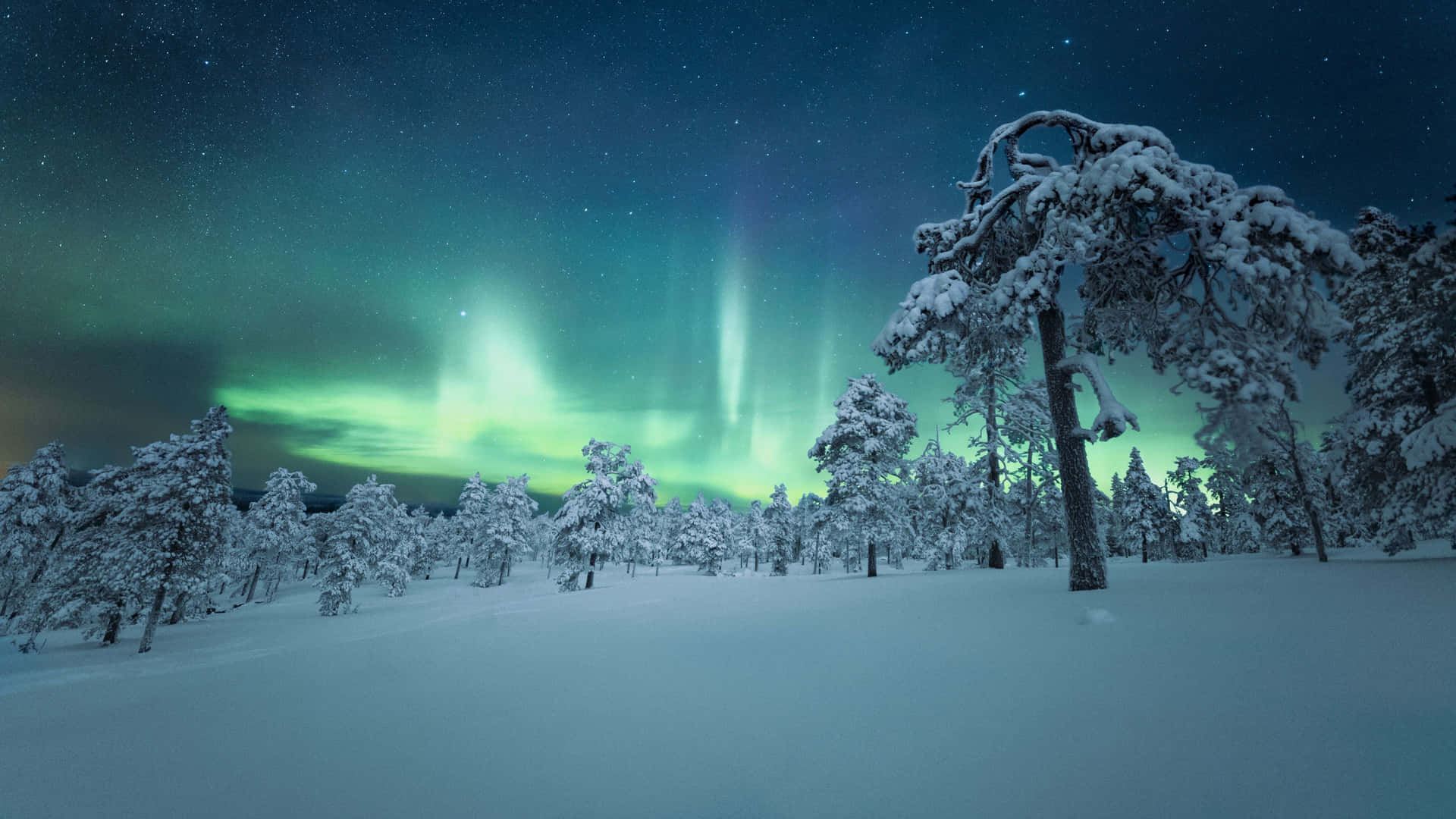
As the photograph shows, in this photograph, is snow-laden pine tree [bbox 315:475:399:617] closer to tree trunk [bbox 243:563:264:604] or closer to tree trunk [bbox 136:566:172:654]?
tree trunk [bbox 136:566:172:654]

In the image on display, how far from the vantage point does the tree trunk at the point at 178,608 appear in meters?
22.9

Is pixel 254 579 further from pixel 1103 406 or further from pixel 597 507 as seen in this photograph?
pixel 1103 406

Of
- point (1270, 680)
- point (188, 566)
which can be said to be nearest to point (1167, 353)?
point (1270, 680)

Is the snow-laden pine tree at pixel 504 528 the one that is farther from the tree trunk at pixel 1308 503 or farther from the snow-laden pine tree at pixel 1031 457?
the tree trunk at pixel 1308 503

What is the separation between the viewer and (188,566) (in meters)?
21.6

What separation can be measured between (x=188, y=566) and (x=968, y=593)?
3141cm

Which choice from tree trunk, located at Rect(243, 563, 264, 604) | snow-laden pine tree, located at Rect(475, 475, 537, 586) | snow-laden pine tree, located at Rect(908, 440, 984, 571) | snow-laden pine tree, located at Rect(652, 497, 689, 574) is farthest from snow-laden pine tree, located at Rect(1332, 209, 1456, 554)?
snow-laden pine tree, located at Rect(652, 497, 689, 574)

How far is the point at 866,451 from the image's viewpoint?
2472 centimetres

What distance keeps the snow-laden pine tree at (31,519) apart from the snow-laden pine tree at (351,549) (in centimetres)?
1618

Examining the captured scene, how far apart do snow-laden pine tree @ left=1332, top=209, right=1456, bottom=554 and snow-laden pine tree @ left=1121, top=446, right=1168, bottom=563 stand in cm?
3327

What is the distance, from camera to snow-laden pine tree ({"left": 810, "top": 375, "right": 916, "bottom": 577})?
2425 cm

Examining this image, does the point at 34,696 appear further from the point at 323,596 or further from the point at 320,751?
the point at 323,596

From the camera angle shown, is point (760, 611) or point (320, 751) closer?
point (320, 751)

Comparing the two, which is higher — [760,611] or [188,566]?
[760,611]
